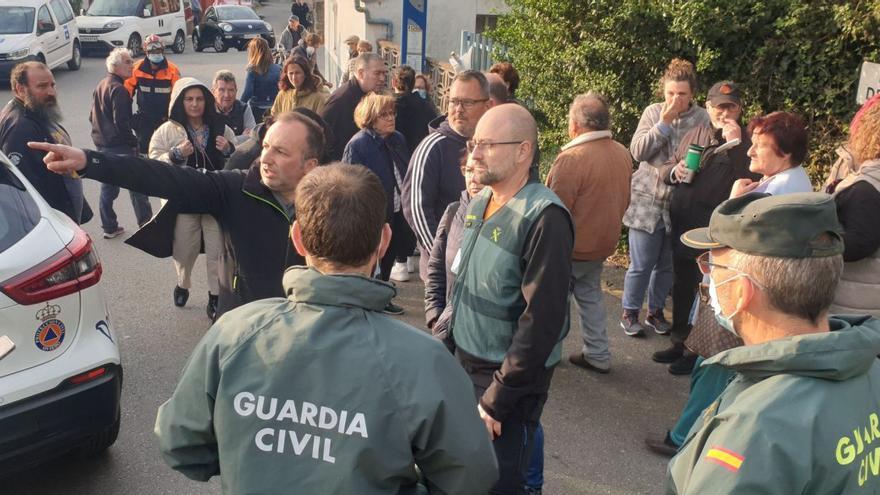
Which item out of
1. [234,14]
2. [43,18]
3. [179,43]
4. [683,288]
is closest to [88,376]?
[683,288]

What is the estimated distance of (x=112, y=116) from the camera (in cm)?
806

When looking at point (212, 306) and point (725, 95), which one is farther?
point (212, 306)

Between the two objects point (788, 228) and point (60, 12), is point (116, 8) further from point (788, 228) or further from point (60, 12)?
point (788, 228)

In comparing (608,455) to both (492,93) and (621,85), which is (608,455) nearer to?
(492,93)

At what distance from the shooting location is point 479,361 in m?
3.04

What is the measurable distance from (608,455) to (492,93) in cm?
261

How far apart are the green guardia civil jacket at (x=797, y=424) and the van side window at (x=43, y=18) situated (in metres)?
19.5

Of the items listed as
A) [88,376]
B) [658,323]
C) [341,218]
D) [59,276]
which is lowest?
[658,323]

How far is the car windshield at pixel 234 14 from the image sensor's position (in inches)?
1086

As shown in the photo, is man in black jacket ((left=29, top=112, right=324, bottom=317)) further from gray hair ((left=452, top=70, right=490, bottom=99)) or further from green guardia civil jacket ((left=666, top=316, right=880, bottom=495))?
green guardia civil jacket ((left=666, top=316, right=880, bottom=495))

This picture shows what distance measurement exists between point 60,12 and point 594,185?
1831 centimetres

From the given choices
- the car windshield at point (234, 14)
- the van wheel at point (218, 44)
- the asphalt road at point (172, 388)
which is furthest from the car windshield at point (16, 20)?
the asphalt road at point (172, 388)

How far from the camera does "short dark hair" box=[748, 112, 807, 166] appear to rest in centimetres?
421

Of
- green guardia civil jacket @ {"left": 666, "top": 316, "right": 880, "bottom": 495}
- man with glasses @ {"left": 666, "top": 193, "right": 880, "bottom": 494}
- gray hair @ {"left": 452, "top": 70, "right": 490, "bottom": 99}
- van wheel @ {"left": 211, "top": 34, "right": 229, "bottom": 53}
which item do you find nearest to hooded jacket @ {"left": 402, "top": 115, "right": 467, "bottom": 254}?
gray hair @ {"left": 452, "top": 70, "right": 490, "bottom": 99}
